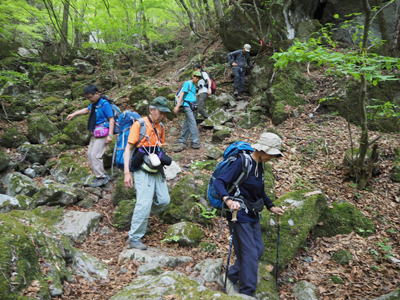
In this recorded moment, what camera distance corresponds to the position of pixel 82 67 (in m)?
20.2

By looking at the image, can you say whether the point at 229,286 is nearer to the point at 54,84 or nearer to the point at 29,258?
the point at 29,258

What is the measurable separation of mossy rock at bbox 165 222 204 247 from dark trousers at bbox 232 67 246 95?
8103 millimetres

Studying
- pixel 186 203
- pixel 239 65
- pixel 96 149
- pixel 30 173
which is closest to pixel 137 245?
pixel 186 203

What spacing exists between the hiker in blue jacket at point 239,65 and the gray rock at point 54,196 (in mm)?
8399

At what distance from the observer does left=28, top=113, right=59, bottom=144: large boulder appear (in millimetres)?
10500

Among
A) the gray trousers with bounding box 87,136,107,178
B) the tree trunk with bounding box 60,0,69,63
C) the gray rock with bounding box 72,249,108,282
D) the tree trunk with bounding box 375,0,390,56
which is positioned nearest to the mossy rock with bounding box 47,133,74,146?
the gray trousers with bounding box 87,136,107,178

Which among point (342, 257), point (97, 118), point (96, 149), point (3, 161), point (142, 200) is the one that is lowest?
point (342, 257)

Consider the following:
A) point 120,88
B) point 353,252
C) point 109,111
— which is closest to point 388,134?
point 353,252

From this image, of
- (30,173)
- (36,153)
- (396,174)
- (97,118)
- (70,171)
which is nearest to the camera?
(396,174)

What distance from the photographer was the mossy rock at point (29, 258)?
2.38 metres

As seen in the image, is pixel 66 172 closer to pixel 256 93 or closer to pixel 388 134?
pixel 256 93

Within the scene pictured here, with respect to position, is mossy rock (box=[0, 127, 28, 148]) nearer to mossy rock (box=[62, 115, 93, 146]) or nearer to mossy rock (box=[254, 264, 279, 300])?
mossy rock (box=[62, 115, 93, 146])

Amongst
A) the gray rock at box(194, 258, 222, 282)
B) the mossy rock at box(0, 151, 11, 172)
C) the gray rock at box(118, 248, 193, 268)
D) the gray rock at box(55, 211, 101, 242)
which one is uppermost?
the mossy rock at box(0, 151, 11, 172)

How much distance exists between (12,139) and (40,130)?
1.08 metres
